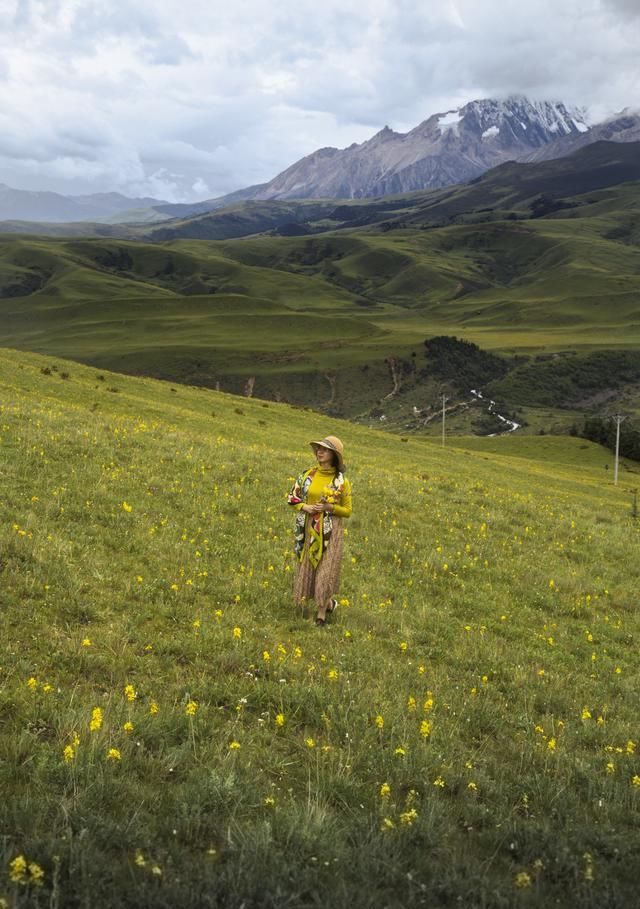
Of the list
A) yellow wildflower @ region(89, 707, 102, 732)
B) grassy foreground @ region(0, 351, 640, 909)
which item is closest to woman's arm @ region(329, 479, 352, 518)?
grassy foreground @ region(0, 351, 640, 909)

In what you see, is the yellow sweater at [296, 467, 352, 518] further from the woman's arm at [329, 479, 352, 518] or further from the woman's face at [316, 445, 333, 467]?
the woman's face at [316, 445, 333, 467]

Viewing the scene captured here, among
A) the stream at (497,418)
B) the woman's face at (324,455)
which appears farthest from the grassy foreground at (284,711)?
the stream at (497,418)

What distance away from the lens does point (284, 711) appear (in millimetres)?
7219

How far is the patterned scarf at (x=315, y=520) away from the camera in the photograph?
1024cm

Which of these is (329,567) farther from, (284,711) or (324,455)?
(284,711)

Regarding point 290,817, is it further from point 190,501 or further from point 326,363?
point 326,363

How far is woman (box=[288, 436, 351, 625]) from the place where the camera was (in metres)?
10.2

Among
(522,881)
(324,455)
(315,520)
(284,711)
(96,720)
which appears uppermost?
(324,455)

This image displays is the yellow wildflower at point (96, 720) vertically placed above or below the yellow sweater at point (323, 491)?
below

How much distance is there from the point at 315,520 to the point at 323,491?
52 cm

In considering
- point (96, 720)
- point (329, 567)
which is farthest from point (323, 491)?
point (96, 720)

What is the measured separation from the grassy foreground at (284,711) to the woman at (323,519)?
2.49 ft

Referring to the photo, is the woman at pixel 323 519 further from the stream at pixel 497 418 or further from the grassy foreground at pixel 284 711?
the stream at pixel 497 418

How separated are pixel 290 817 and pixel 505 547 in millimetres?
14231
